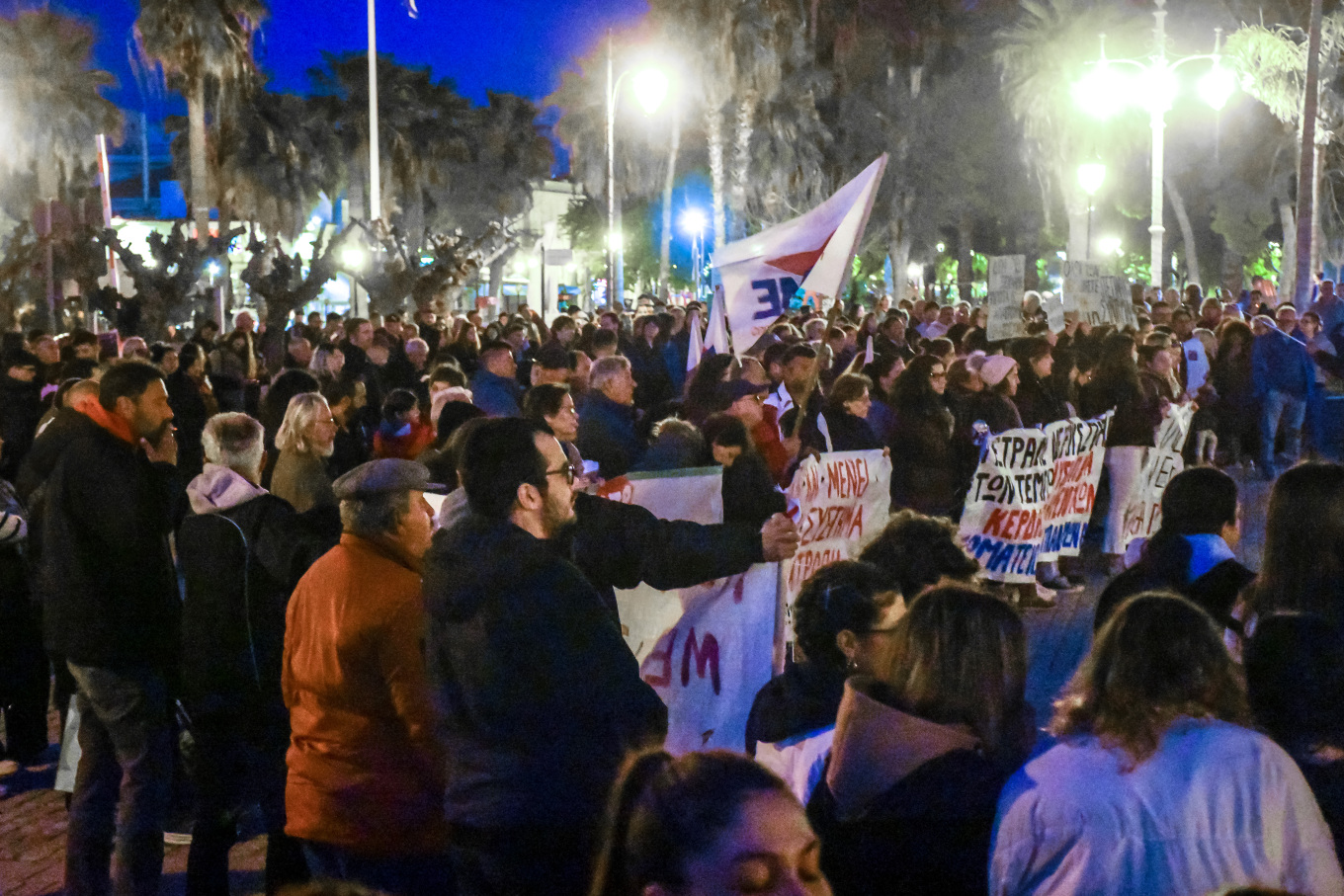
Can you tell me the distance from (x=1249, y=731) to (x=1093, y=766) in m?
0.30

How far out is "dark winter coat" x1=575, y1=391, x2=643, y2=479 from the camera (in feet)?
24.3

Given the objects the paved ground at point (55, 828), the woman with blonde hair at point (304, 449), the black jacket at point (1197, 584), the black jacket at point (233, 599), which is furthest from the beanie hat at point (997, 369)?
the black jacket at point (233, 599)

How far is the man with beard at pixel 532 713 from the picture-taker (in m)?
2.98

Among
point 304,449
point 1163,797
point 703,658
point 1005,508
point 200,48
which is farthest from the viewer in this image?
point 200,48

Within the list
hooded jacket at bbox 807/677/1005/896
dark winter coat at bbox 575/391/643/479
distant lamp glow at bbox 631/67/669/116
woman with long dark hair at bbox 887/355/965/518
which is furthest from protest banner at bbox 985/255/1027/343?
distant lamp glow at bbox 631/67/669/116

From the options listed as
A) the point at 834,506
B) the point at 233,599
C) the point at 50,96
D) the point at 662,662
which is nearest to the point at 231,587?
the point at 233,599

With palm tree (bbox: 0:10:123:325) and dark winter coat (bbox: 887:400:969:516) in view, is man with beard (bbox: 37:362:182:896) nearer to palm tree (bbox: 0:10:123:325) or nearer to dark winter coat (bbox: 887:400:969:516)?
dark winter coat (bbox: 887:400:969:516)

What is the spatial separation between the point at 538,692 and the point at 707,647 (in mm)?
2404

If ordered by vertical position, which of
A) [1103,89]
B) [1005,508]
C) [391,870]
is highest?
[1103,89]

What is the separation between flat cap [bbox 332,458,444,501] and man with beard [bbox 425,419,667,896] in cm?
73

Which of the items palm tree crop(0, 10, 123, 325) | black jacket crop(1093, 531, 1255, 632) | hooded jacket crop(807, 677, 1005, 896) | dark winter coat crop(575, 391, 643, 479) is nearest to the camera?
hooded jacket crop(807, 677, 1005, 896)

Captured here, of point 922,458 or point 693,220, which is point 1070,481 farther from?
point 693,220

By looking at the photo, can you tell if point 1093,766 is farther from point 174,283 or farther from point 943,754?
point 174,283

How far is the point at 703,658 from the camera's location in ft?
17.5
